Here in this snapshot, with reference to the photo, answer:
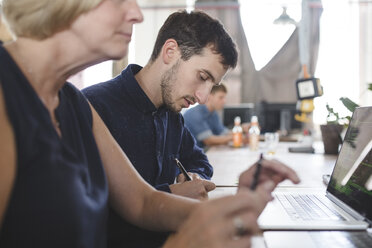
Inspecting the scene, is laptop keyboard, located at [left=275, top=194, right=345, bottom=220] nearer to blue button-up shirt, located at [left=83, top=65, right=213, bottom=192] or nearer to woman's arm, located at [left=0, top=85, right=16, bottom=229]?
blue button-up shirt, located at [left=83, top=65, right=213, bottom=192]

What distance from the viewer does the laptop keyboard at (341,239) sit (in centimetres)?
81

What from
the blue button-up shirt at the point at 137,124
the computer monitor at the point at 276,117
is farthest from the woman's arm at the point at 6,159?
the computer monitor at the point at 276,117

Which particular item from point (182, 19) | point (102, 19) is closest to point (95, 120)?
point (102, 19)

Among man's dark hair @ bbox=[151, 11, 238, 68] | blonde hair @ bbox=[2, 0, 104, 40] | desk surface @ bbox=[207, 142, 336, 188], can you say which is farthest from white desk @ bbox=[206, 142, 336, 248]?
blonde hair @ bbox=[2, 0, 104, 40]

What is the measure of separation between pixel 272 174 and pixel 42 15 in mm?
700

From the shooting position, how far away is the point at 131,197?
1020mm

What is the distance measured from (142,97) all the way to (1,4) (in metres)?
0.67

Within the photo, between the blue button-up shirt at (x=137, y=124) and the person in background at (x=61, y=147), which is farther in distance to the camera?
the blue button-up shirt at (x=137, y=124)

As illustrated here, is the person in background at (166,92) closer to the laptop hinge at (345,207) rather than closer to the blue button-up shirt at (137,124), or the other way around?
the blue button-up shirt at (137,124)

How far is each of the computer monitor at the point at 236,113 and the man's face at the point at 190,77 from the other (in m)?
3.16

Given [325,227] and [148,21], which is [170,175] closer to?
[325,227]

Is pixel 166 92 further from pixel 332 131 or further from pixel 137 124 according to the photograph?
pixel 332 131

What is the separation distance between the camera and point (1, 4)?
32.0 inches

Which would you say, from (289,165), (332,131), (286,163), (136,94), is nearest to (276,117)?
(332,131)
